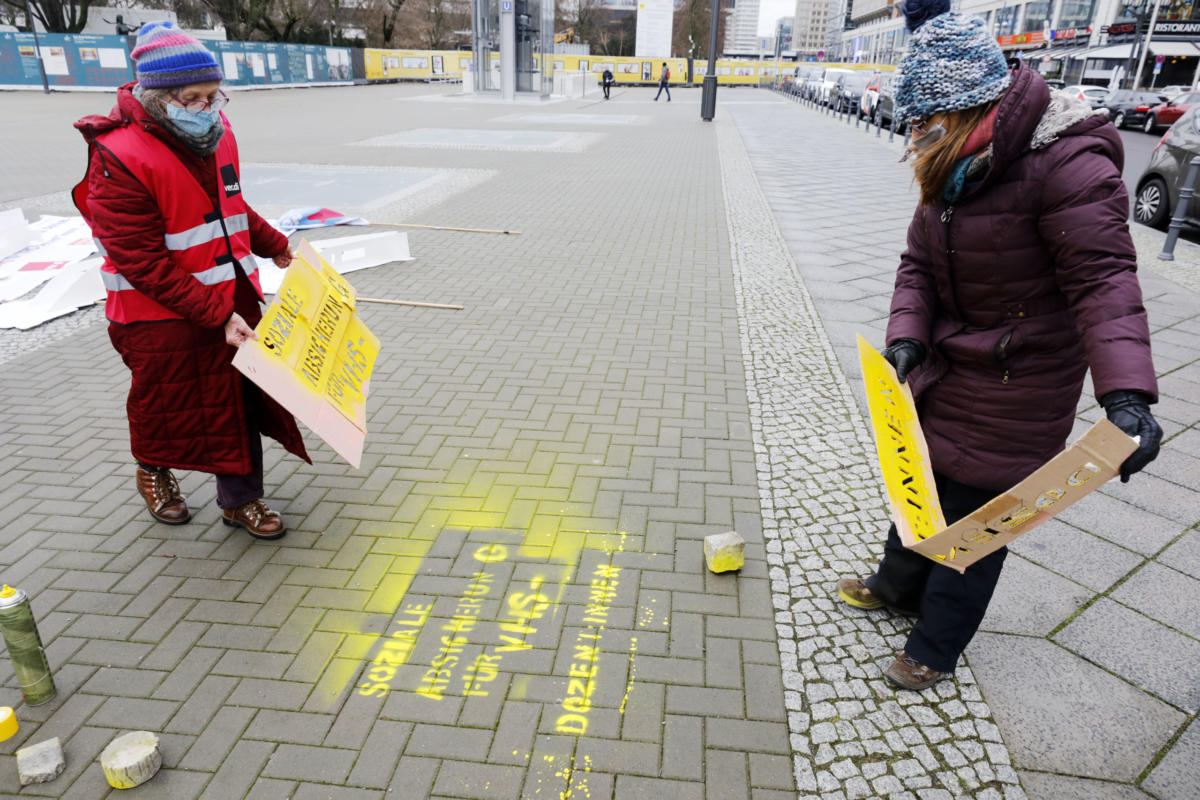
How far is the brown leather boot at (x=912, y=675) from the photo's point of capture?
8.76 feet

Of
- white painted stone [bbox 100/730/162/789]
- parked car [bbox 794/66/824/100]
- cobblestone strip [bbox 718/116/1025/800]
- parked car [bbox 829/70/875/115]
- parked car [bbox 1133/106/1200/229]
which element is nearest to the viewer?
white painted stone [bbox 100/730/162/789]

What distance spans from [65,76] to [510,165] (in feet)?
81.7

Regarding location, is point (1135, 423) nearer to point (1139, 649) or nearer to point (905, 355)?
point (905, 355)

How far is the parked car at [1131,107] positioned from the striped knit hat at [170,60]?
101 feet

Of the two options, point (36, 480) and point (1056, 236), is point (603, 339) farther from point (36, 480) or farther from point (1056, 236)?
point (1056, 236)

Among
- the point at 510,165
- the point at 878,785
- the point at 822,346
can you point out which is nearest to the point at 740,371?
the point at 822,346

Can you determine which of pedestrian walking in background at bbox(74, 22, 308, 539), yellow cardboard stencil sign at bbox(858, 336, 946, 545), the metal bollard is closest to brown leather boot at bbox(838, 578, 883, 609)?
yellow cardboard stencil sign at bbox(858, 336, 946, 545)

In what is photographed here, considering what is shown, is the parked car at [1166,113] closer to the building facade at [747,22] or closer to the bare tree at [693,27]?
the bare tree at [693,27]

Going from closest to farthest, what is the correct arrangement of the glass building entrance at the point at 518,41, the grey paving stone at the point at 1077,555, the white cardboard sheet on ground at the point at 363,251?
the grey paving stone at the point at 1077,555
the white cardboard sheet on ground at the point at 363,251
the glass building entrance at the point at 518,41

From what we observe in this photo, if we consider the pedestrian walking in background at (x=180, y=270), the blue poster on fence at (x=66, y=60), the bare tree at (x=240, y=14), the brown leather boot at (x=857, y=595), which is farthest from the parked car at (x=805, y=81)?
the pedestrian walking in background at (x=180, y=270)

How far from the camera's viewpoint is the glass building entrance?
29828 mm

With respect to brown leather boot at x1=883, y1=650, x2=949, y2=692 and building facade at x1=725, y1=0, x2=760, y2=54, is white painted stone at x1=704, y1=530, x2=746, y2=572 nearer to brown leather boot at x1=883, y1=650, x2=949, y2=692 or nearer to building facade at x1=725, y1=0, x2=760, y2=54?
brown leather boot at x1=883, y1=650, x2=949, y2=692

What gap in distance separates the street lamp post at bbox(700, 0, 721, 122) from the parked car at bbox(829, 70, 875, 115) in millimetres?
6023

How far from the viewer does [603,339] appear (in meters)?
5.94
